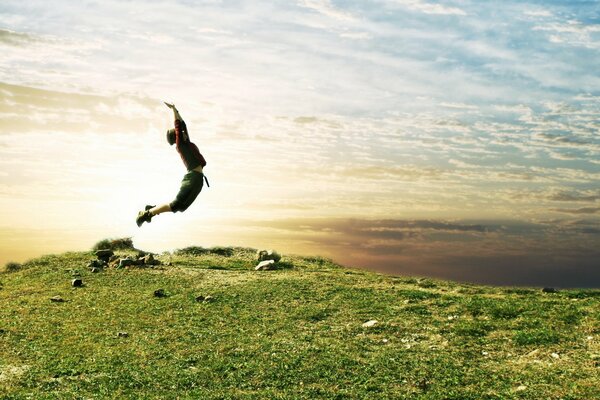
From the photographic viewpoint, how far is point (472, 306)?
2347 centimetres

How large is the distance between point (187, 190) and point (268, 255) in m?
20.9

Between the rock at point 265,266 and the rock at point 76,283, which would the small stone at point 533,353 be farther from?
the rock at point 76,283

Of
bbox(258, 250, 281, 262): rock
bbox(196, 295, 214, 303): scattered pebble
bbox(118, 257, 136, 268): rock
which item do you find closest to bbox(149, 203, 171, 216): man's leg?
bbox(196, 295, 214, 303): scattered pebble

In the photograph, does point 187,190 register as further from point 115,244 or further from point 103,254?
point 115,244

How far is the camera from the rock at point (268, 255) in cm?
3672

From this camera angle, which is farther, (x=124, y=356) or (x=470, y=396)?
(x=124, y=356)

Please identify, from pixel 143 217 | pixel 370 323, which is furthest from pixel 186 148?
pixel 370 323

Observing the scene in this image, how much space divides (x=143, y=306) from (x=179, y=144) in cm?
1120

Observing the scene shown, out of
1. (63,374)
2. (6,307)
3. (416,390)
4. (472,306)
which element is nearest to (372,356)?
(416,390)

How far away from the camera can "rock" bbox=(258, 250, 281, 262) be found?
36719mm

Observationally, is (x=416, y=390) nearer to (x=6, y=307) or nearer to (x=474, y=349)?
(x=474, y=349)

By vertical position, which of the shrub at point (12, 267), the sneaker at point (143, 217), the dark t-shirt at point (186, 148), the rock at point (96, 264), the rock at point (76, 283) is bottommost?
the shrub at point (12, 267)

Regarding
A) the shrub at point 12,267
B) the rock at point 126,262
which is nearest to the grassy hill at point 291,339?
the rock at point 126,262

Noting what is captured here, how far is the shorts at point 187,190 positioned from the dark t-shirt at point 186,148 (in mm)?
233
